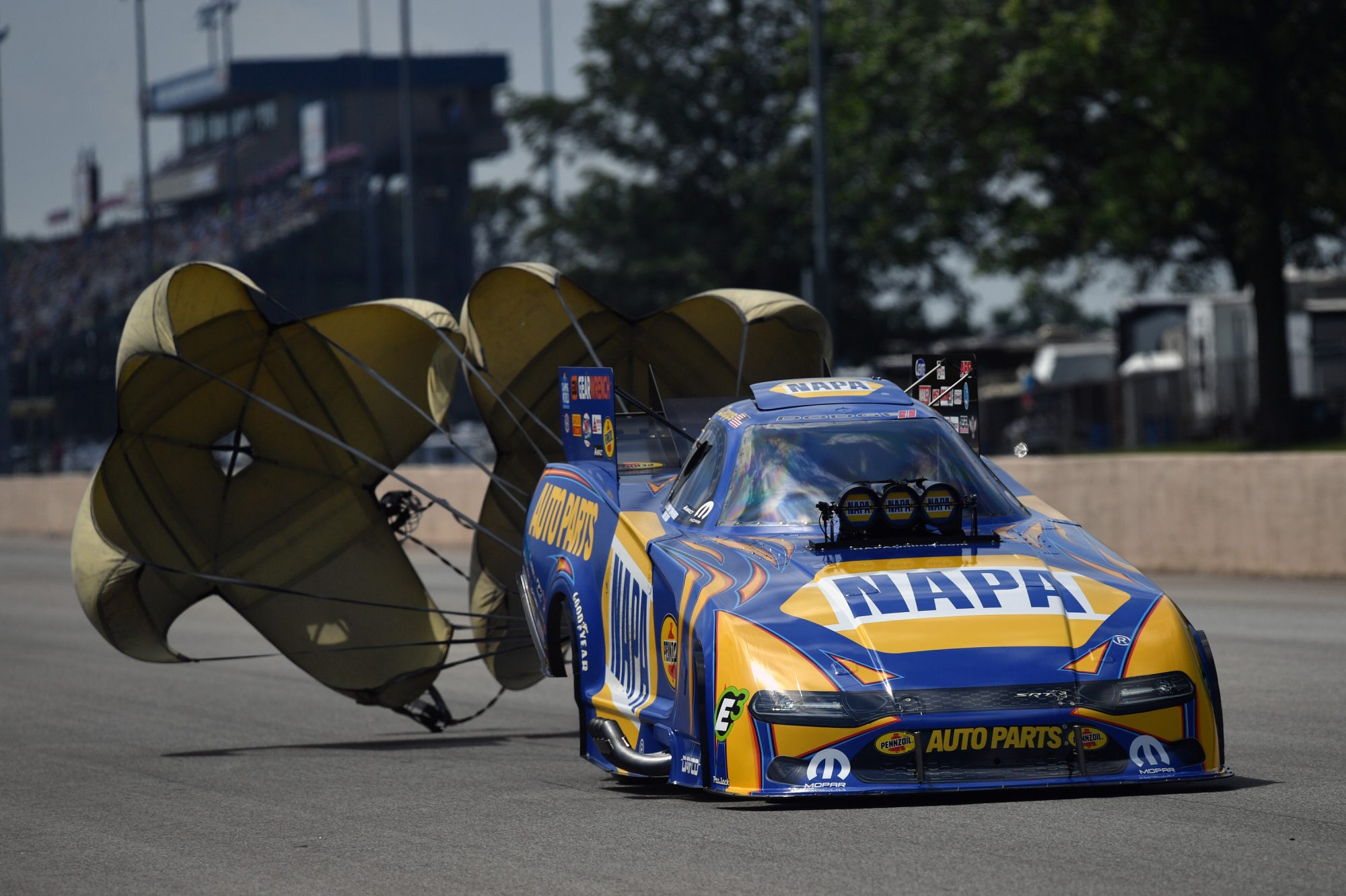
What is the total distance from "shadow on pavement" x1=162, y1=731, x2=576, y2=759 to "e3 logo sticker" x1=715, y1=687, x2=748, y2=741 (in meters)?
3.92

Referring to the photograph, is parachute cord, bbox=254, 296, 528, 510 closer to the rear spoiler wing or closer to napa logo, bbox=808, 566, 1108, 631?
the rear spoiler wing

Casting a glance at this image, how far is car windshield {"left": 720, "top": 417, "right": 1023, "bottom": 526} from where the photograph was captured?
750 cm

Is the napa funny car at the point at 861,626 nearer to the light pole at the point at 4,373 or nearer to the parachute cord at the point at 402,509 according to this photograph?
the parachute cord at the point at 402,509

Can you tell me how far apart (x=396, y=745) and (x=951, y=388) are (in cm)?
384

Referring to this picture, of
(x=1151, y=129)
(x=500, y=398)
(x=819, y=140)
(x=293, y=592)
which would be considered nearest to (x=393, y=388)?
(x=500, y=398)

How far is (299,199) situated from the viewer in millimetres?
87312

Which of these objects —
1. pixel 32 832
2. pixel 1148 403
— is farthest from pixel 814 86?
pixel 32 832

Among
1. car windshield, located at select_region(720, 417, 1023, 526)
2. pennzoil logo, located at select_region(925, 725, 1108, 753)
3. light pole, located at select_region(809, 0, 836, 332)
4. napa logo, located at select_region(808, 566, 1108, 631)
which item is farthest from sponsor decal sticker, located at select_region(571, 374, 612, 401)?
light pole, located at select_region(809, 0, 836, 332)

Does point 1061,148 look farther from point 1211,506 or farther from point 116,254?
point 116,254

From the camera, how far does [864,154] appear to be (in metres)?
36.9

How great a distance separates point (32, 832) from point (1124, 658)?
4.33 m

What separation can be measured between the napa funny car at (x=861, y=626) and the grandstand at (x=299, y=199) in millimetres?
67586

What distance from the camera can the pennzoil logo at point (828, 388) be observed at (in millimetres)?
8141

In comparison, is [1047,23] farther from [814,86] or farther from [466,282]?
[466,282]
